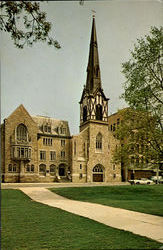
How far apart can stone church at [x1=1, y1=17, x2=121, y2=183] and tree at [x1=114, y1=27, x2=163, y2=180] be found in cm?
1653

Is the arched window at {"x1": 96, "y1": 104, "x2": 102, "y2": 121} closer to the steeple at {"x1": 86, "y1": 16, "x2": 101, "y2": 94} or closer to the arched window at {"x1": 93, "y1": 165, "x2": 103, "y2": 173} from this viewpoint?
the steeple at {"x1": 86, "y1": 16, "x2": 101, "y2": 94}

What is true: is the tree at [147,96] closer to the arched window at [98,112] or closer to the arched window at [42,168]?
the arched window at [42,168]

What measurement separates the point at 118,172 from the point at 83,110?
8685mm

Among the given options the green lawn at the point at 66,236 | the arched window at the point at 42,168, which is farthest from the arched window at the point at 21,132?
the green lawn at the point at 66,236

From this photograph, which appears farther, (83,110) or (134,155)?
(83,110)

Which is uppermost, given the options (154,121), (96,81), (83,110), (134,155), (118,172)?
(96,81)

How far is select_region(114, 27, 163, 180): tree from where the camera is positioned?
23.7ft

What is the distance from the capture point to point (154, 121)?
7508 mm

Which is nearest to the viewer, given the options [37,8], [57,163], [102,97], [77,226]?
[37,8]

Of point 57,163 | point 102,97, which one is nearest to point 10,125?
point 57,163

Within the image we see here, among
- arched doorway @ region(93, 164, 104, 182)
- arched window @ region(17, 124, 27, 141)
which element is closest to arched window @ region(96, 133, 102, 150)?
arched doorway @ region(93, 164, 104, 182)

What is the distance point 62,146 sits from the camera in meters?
27.5

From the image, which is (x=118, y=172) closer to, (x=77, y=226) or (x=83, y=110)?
(x=83, y=110)

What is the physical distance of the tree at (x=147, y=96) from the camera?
724 centimetres
